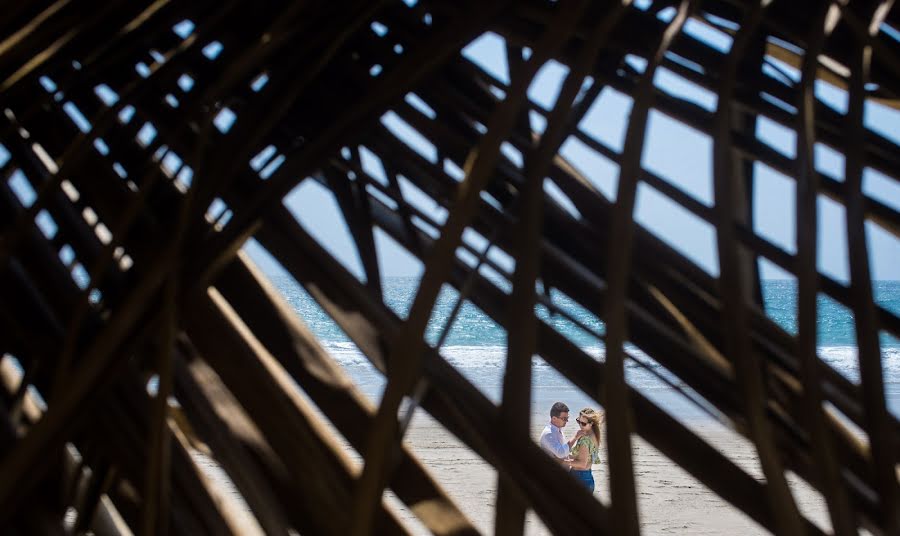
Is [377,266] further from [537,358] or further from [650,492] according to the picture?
[537,358]

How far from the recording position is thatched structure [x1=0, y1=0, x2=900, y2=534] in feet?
0.65

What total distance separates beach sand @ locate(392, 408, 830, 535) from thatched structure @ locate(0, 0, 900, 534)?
2138 millimetres

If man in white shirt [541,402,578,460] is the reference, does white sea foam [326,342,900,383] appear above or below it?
above

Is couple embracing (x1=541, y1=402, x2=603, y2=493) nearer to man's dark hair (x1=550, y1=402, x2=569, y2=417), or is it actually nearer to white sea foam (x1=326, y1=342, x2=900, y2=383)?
man's dark hair (x1=550, y1=402, x2=569, y2=417)

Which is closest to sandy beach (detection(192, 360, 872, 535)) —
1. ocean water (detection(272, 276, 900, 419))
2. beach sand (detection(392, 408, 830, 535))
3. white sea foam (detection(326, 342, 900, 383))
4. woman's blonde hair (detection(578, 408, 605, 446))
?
beach sand (detection(392, 408, 830, 535))

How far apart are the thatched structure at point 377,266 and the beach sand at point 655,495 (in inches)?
84.2

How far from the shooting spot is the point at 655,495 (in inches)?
132

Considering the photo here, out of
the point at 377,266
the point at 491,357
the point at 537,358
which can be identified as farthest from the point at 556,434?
the point at 491,357

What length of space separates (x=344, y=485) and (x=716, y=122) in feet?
0.48

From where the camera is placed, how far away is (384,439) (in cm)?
18

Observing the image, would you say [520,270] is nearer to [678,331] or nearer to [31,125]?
[678,331]

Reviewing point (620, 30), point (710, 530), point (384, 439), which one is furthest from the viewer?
point (710, 530)

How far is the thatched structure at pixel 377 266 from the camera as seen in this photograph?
197 mm

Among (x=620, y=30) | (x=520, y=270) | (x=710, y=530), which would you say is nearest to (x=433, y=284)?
(x=520, y=270)
